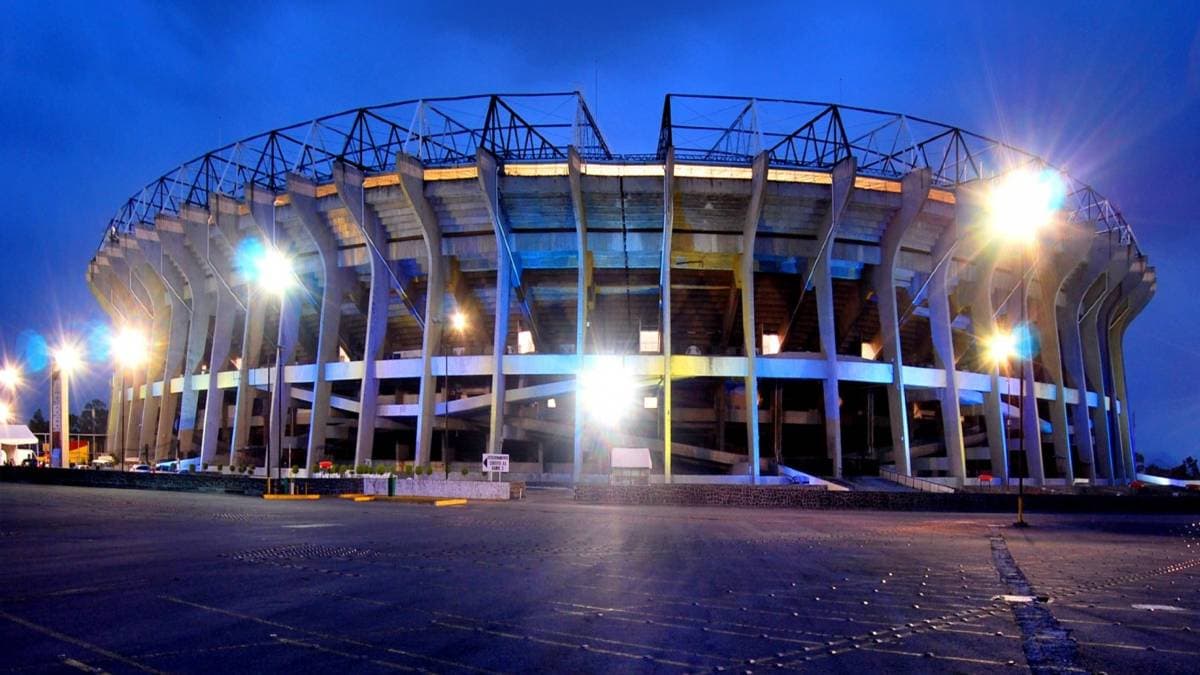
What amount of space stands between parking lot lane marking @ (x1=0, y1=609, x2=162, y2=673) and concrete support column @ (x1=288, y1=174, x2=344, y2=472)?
3601 centimetres

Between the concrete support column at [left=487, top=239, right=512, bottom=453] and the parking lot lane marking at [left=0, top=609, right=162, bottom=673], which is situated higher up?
the concrete support column at [left=487, top=239, right=512, bottom=453]

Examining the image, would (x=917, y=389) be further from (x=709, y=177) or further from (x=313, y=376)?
(x=313, y=376)

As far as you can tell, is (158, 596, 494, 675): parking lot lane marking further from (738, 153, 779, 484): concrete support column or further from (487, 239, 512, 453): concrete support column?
(738, 153, 779, 484): concrete support column

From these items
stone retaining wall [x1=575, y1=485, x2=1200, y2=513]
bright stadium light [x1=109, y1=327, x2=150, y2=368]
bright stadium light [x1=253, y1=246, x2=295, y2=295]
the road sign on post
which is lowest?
stone retaining wall [x1=575, y1=485, x2=1200, y2=513]

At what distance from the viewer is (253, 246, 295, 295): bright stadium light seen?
41044 mm

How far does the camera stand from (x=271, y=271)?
42.5 m

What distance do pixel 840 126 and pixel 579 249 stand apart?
14.7 metres

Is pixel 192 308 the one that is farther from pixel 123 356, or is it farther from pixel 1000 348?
pixel 1000 348

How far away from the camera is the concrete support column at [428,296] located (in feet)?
123

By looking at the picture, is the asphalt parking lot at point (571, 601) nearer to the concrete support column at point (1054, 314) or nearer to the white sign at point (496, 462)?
the white sign at point (496, 462)

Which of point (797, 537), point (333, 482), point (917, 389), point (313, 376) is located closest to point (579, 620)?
point (797, 537)

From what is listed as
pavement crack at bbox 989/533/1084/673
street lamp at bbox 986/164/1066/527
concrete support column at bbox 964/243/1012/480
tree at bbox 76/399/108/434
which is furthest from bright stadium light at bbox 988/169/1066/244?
tree at bbox 76/399/108/434

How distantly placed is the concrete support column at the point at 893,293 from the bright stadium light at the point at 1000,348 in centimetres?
589

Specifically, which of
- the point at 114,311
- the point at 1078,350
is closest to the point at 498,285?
the point at 1078,350
